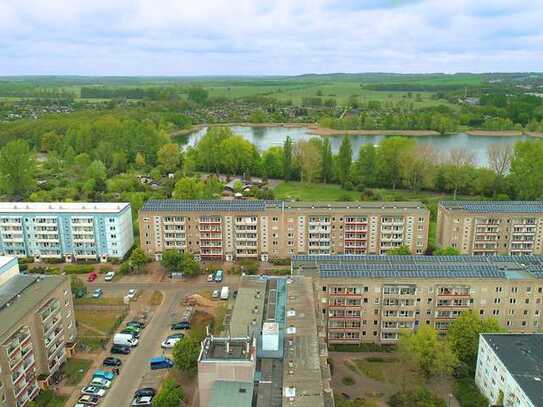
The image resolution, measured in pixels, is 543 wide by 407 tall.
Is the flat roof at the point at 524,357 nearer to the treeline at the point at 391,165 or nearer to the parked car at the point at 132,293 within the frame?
the parked car at the point at 132,293

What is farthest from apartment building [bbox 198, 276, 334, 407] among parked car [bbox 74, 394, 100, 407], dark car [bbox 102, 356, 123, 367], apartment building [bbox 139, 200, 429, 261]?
apartment building [bbox 139, 200, 429, 261]

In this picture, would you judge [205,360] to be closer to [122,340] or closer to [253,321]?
[253,321]

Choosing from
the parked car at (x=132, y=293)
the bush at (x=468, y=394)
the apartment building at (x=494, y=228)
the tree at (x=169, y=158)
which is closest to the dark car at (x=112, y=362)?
the parked car at (x=132, y=293)

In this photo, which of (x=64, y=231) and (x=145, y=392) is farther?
(x=64, y=231)

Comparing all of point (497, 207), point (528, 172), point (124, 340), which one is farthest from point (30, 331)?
point (528, 172)

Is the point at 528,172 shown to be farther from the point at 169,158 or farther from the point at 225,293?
the point at 169,158
